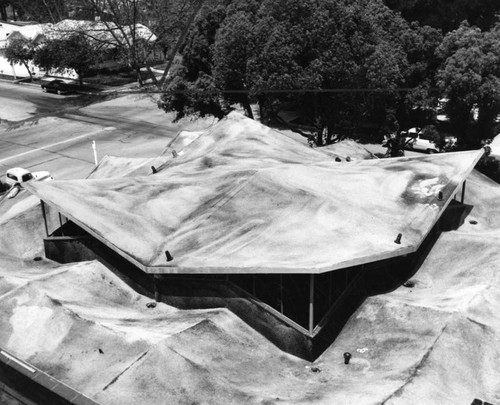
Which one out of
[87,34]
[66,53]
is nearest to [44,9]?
[87,34]

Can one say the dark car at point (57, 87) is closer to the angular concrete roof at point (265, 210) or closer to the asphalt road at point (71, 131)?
the asphalt road at point (71, 131)

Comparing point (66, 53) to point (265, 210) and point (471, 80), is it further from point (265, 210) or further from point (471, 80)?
point (265, 210)

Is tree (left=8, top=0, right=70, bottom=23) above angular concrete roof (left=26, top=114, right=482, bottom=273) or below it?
above

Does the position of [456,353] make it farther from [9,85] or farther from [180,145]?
[9,85]

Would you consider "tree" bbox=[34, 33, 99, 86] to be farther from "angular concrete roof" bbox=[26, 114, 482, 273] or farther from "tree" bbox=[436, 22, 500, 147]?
"angular concrete roof" bbox=[26, 114, 482, 273]

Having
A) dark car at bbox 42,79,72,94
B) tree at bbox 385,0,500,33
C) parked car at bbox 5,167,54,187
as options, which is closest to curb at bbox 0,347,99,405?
parked car at bbox 5,167,54,187

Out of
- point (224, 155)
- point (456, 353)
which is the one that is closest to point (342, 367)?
point (456, 353)
